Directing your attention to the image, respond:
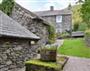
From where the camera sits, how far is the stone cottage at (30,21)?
27.3 meters

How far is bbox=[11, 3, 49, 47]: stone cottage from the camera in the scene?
89.7 ft

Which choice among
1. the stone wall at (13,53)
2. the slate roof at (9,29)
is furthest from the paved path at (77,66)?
the slate roof at (9,29)

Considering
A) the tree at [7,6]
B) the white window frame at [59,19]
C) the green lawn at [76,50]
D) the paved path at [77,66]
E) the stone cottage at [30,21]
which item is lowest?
the green lawn at [76,50]

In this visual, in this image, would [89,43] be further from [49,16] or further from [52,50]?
[49,16]

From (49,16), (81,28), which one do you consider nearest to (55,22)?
(49,16)

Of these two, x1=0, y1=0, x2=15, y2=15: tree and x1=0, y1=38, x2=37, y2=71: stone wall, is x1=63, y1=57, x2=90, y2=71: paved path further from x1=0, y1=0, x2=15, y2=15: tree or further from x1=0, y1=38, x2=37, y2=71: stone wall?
x1=0, y1=0, x2=15, y2=15: tree

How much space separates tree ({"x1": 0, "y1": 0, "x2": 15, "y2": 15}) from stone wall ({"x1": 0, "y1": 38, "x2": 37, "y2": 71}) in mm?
12350

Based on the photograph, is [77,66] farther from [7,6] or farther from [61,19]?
[61,19]

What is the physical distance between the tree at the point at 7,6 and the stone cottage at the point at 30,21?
505mm

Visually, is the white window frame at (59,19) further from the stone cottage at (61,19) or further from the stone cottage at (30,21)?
the stone cottage at (30,21)

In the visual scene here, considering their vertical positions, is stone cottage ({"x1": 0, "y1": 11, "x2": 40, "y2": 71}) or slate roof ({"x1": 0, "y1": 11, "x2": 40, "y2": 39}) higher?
slate roof ({"x1": 0, "y1": 11, "x2": 40, "y2": 39})

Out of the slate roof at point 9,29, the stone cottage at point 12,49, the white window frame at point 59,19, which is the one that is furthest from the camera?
the white window frame at point 59,19

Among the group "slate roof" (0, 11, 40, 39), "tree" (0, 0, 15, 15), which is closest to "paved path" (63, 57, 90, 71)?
"slate roof" (0, 11, 40, 39)

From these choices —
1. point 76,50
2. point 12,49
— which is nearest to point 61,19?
point 76,50
